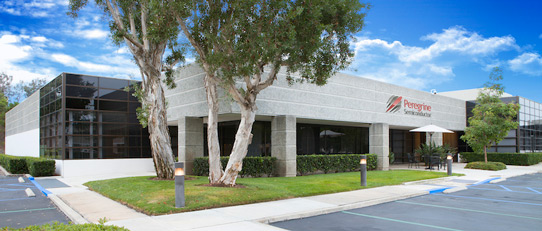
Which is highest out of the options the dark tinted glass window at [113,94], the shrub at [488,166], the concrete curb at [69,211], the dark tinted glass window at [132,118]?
the dark tinted glass window at [113,94]

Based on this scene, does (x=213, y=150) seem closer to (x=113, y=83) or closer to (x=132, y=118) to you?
(x=132, y=118)

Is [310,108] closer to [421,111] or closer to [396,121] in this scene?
[396,121]

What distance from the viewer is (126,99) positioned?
22.8 meters

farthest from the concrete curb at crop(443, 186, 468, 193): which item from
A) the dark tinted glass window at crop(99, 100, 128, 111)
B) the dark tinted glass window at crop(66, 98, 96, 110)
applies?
the dark tinted glass window at crop(66, 98, 96, 110)

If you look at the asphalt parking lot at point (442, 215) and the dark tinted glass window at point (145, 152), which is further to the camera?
the dark tinted glass window at point (145, 152)

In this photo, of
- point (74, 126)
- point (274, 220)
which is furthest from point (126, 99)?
point (274, 220)

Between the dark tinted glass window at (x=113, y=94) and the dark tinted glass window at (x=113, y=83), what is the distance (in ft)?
0.81

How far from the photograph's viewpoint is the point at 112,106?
22344mm

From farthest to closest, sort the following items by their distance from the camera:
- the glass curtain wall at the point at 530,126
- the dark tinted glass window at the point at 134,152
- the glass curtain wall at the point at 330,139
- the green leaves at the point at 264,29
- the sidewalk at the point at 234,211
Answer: the glass curtain wall at the point at 530,126 → the dark tinted glass window at the point at 134,152 → the glass curtain wall at the point at 330,139 → the green leaves at the point at 264,29 → the sidewalk at the point at 234,211

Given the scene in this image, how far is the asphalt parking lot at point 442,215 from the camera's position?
782 centimetres

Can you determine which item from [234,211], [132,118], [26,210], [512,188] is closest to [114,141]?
[132,118]

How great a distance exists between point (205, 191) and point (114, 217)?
2959mm

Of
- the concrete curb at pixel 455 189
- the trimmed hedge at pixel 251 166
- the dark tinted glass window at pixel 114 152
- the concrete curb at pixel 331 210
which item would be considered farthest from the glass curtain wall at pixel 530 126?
the dark tinted glass window at pixel 114 152

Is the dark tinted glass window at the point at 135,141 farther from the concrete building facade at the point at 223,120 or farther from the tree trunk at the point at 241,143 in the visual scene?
the tree trunk at the point at 241,143
